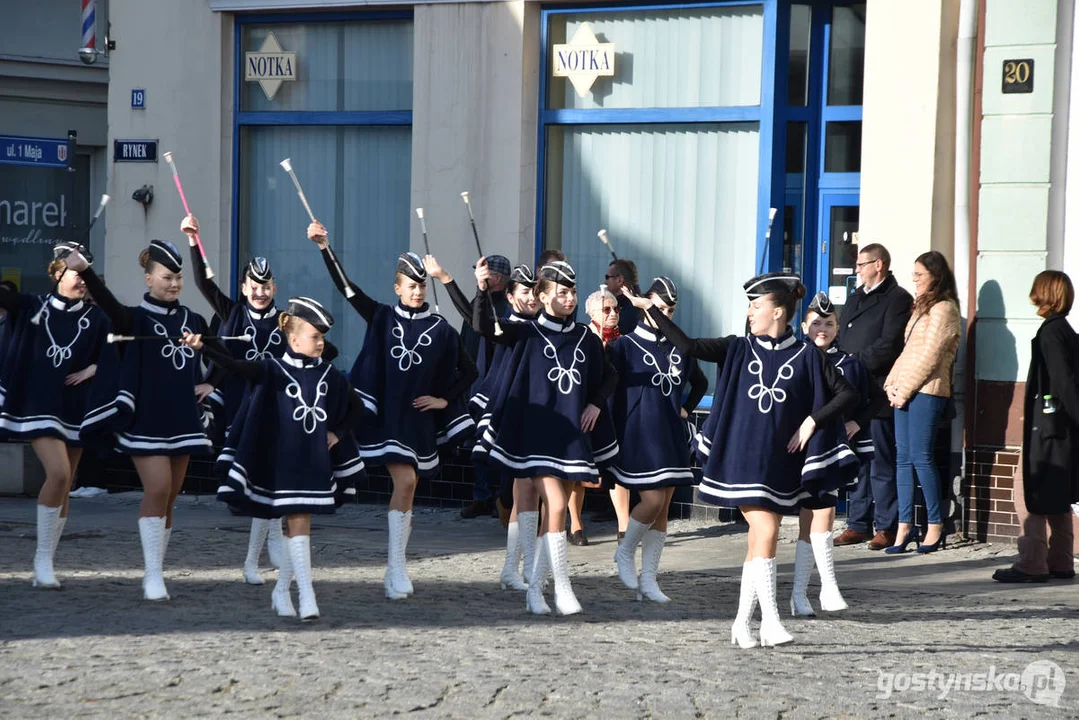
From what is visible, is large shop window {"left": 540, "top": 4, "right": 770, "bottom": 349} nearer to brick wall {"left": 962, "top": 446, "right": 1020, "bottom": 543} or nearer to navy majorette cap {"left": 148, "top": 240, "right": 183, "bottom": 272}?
brick wall {"left": 962, "top": 446, "right": 1020, "bottom": 543}

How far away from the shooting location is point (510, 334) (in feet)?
29.0

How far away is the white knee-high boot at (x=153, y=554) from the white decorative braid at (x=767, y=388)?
321 centimetres

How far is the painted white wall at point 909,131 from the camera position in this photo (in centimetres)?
1155

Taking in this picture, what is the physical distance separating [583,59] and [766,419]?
20.1 feet

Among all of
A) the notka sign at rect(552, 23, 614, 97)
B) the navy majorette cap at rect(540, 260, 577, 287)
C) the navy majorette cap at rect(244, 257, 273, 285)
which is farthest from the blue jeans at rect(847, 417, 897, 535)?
the navy majorette cap at rect(244, 257, 273, 285)

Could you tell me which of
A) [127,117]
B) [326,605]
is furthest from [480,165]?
[326,605]

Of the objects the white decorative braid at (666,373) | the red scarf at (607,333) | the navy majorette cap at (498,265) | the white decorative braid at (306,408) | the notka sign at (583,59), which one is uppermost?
the notka sign at (583,59)

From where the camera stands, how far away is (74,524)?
473 inches

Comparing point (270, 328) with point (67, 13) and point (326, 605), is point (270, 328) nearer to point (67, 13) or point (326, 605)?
point (326, 605)

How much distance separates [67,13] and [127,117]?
5089 millimetres

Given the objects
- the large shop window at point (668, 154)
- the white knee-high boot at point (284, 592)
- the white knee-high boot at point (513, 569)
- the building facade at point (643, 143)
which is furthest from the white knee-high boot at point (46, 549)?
the large shop window at point (668, 154)

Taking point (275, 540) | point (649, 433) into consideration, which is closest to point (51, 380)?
point (275, 540)

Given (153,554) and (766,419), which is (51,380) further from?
(766,419)

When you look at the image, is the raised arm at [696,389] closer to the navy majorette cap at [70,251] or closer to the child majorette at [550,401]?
the child majorette at [550,401]
